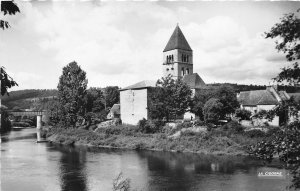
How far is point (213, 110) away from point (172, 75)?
12.9m

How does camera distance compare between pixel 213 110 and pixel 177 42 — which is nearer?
pixel 213 110

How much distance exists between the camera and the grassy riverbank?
37.7m

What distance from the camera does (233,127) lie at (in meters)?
39.6

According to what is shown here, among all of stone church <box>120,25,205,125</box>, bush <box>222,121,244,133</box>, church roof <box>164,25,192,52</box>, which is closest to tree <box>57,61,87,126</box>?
stone church <box>120,25,205,125</box>

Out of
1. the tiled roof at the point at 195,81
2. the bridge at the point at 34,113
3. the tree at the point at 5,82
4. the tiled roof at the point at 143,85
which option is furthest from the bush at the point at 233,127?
the bridge at the point at 34,113

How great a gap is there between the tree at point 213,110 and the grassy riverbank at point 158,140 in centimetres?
174

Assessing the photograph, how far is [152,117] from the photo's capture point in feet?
161

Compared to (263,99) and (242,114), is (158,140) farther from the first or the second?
(263,99)

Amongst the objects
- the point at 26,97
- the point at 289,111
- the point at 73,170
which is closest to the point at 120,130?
the point at 73,170

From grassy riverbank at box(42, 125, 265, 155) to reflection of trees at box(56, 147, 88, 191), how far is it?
6.31m

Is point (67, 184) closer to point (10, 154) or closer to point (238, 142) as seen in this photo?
point (10, 154)

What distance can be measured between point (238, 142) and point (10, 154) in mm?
25808

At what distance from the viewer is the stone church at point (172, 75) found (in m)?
51.4

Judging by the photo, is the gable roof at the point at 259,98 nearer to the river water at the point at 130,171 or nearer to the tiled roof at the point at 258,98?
the tiled roof at the point at 258,98
